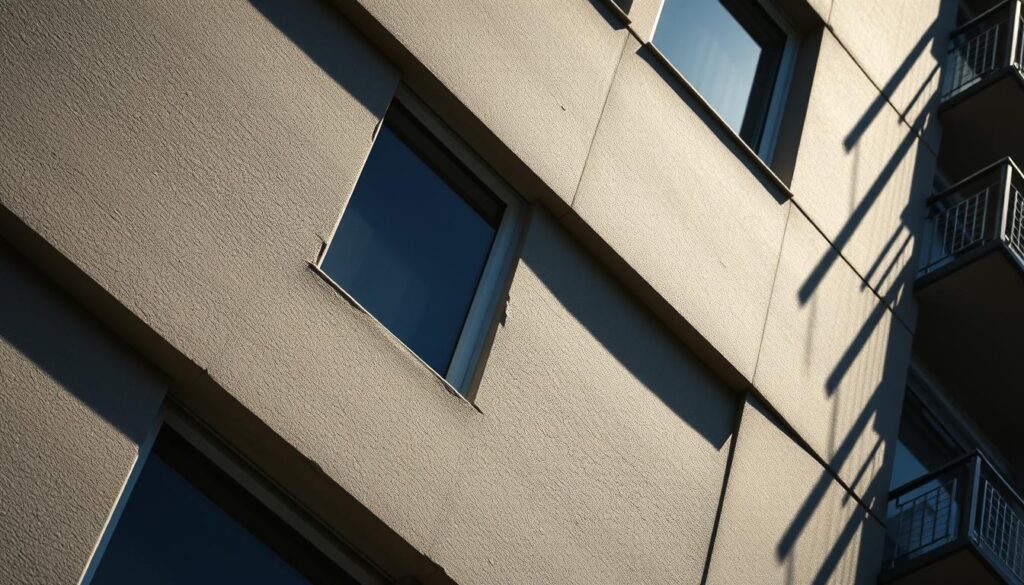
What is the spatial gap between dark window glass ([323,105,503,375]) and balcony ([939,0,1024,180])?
6237 mm

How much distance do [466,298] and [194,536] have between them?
2167 mm

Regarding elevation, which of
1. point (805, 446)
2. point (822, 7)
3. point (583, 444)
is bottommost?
point (583, 444)

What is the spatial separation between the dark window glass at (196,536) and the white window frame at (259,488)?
0.03 meters

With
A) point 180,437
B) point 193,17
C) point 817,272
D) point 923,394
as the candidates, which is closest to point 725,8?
point 817,272

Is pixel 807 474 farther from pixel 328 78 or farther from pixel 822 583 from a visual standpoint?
pixel 328 78

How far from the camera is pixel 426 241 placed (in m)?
7.56

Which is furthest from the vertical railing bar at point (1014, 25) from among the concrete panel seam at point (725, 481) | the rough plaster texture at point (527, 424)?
the rough plaster texture at point (527, 424)

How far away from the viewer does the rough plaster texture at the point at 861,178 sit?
399 inches

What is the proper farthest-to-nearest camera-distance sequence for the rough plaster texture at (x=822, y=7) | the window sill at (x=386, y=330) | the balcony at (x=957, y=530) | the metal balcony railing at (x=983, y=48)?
the metal balcony railing at (x=983, y=48), the rough plaster texture at (x=822, y=7), the balcony at (x=957, y=530), the window sill at (x=386, y=330)

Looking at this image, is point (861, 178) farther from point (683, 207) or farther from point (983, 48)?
point (983, 48)

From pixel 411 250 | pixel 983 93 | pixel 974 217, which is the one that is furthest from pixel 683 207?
pixel 983 93

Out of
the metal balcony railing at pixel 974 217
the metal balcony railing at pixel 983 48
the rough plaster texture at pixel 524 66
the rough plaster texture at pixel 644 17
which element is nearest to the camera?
the rough plaster texture at pixel 524 66

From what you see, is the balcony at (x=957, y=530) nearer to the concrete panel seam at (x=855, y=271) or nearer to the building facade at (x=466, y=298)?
the building facade at (x=466, y=298)

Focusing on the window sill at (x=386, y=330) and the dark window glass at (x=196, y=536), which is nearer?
the dark window glass at (x=196, y=536)
